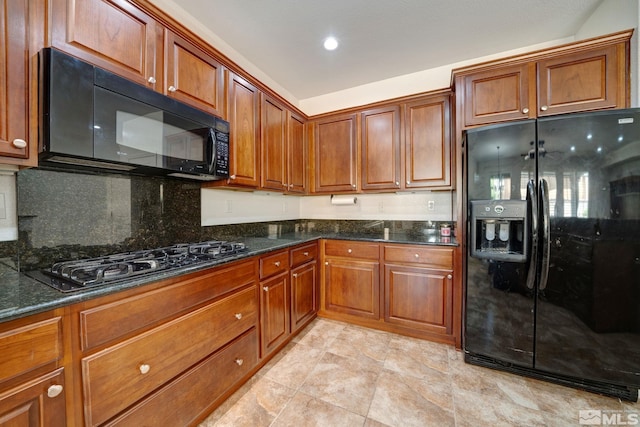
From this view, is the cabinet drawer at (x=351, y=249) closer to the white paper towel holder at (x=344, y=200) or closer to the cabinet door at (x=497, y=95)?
the white paper towel holder at (x=344, y=200)

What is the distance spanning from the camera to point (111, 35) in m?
1.20

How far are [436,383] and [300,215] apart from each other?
2332 mm

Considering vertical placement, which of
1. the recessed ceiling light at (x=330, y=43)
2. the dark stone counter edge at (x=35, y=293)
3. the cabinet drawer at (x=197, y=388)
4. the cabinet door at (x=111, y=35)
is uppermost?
the recessed ceiling light at (x=330, y=43)

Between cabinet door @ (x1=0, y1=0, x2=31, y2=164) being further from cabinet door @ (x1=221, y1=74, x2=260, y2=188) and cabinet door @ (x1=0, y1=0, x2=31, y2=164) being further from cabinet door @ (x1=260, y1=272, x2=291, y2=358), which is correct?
cabinet door @ (x1=260, y1=272, x2=291, y2=358)

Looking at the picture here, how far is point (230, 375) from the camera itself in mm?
1507

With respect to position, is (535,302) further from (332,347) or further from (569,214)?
(332,347)

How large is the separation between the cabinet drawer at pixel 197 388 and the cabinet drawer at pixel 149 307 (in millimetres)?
349

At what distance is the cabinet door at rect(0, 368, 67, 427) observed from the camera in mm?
740

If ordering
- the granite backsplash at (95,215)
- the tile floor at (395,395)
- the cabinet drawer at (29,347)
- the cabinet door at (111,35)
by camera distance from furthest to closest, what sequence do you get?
1. the tile floor at (395,395)
2. the granite backsplash at (95,215)
3. the cabinet door at (111,35)
4. the cabinet drawer at (29,347)

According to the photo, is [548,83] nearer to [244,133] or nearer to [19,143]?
[244,133]

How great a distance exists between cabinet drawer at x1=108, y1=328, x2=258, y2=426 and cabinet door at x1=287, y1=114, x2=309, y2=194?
1538 mm

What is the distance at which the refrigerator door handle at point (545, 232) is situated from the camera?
160cm

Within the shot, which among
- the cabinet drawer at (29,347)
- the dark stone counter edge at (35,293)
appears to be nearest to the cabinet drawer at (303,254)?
the dark stone counter edge at (35,293)

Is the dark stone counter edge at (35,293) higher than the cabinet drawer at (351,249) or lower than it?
higher
